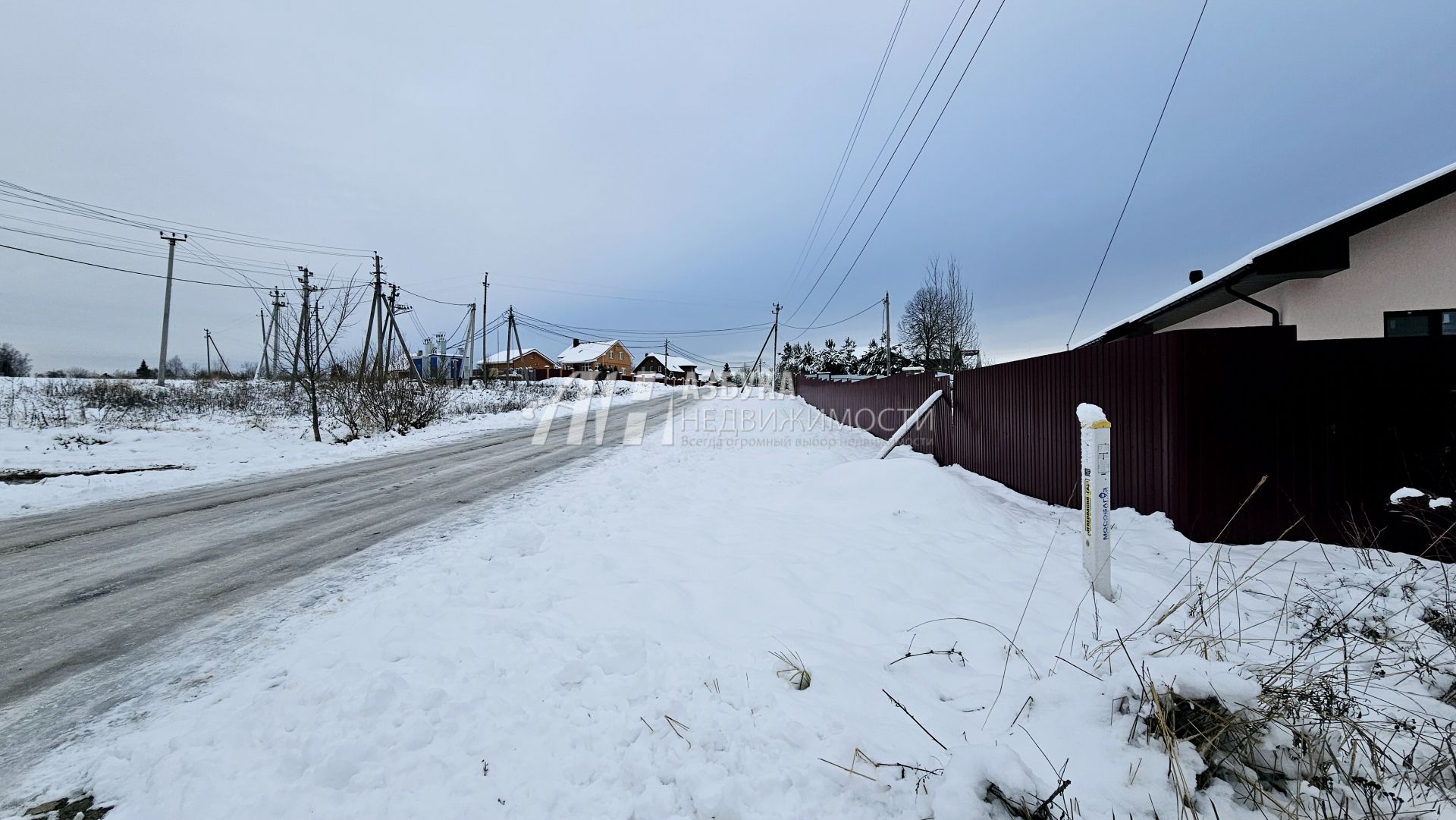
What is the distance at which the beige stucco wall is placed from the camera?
21.9 ft

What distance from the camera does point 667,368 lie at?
86500 mm

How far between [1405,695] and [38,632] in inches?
289

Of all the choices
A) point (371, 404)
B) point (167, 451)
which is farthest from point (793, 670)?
point (371, 404)

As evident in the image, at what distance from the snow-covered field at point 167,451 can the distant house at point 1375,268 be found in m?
16.2

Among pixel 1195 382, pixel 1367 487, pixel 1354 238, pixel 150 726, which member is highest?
pixel 1354 238

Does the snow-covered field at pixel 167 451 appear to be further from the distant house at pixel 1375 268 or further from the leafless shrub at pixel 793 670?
the distant house at pixel 1375 268

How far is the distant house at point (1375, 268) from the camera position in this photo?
21.8 ft

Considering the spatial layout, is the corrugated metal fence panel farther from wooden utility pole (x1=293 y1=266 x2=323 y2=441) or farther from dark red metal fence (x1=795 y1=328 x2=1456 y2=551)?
wooden utility pole (x1=293 y1=266 x2=323 y2=441)

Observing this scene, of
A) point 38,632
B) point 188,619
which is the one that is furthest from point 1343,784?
point 38,632

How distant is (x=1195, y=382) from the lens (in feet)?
15.6

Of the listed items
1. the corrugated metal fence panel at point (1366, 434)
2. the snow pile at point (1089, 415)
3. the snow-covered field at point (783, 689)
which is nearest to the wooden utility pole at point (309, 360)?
the snow-covered field at point (783, 689)

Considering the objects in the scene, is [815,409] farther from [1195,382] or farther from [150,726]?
[150,726]

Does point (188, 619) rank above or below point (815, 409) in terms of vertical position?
below

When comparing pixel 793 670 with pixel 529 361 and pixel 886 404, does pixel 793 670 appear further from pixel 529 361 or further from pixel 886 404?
pixel 529 361
